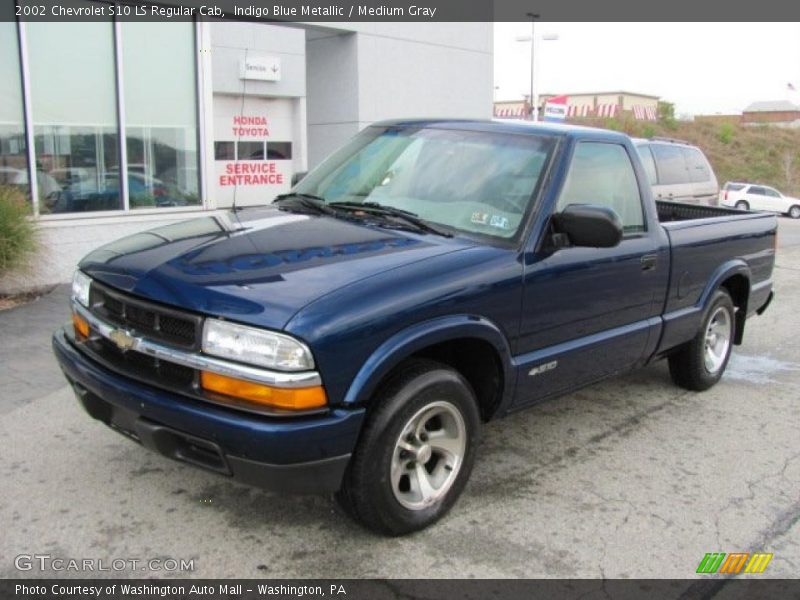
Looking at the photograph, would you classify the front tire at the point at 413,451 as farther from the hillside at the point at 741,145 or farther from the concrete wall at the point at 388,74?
the hillside at the point at 741,145

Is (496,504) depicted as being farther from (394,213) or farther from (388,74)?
(388,74)

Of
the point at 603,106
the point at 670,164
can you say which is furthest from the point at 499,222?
the point at 603,106

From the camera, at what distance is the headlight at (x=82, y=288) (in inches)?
148

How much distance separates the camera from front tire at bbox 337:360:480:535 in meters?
3.26

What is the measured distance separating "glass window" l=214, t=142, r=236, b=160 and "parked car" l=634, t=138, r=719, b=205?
30.5ft

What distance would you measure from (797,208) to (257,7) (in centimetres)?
3221

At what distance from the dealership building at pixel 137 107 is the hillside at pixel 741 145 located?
44743mm

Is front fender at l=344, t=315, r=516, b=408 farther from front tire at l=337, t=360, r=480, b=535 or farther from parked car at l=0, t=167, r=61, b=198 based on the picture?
parked car at l=0, t=167, r=61, b=198

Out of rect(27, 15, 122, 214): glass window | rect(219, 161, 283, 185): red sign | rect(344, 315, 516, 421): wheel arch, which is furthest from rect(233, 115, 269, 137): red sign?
rect(344, 315, 516, 421): wheel arch

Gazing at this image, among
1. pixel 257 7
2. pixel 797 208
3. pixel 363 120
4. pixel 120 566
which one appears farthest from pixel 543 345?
pixel 797 208

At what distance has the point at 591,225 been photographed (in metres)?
3.90

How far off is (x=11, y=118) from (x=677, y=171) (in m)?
10.2

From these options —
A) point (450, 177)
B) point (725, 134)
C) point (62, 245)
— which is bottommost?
point (62, 245)

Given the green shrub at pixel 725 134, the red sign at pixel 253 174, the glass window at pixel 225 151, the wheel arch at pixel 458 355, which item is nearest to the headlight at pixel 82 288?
the wheel arch at pixel 458 355
